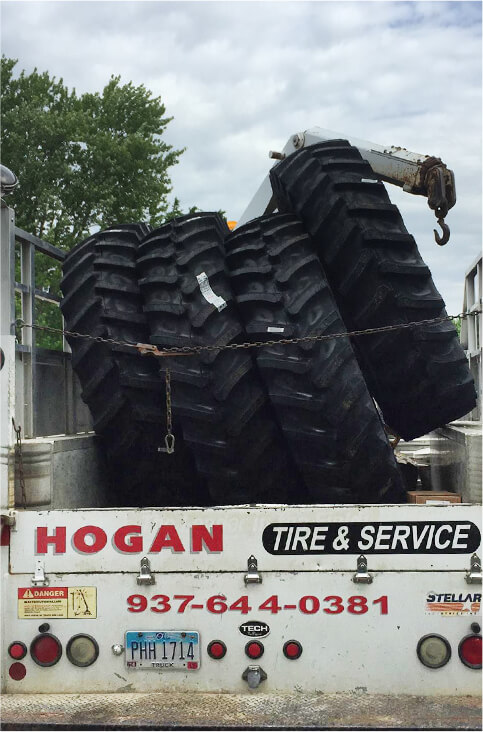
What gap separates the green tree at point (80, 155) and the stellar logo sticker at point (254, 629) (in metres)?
20.4

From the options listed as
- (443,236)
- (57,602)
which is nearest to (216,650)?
(57,602)

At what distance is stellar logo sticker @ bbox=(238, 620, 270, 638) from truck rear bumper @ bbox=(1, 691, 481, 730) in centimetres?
25

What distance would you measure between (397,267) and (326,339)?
71 centimetres

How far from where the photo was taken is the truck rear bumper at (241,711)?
335cm

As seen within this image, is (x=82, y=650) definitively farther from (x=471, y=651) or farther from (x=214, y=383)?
(x=471, y=651)

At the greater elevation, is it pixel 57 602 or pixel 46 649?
pixel 57 602

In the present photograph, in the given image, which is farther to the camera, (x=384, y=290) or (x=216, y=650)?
(x=384, y=290)

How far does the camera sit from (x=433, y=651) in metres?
3.60

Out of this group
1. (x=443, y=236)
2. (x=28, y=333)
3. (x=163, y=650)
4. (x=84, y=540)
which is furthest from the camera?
(x=443, y=236)

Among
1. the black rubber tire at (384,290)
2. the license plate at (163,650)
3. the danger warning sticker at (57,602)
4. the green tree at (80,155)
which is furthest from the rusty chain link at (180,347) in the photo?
the green tree at (80,155)

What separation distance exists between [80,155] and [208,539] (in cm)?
2187

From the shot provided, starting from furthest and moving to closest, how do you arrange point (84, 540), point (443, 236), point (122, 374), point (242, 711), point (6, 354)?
point (443, 236) < point (122, 374) < point (6, 354) < point (84, 540) < point (242, 711)

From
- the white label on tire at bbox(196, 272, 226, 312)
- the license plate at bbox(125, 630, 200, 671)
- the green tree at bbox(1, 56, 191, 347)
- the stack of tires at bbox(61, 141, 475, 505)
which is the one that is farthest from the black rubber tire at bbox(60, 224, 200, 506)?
the green tree at bbox(1, 56, 191, 347)

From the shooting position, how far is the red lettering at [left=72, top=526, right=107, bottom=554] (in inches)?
149
